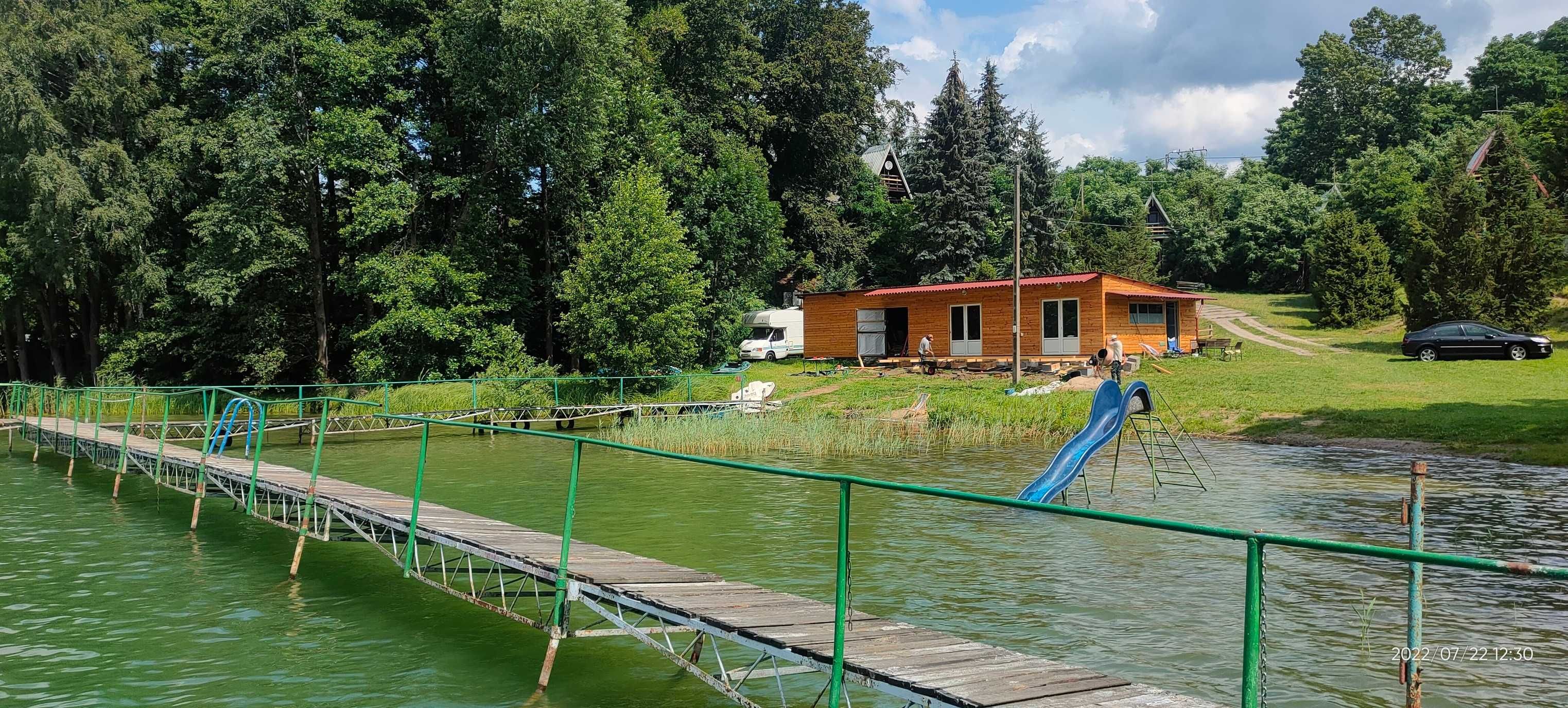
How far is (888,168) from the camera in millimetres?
69312

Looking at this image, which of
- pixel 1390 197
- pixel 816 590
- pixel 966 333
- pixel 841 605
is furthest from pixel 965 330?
pixel 841 605

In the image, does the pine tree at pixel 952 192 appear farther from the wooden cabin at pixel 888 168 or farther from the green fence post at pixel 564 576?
the green fence post at pixel 564 576

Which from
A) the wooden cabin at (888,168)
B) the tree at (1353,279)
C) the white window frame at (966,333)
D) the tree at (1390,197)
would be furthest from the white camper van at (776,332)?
the tree at (1390,197)

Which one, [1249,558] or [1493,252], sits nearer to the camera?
[1249,558]

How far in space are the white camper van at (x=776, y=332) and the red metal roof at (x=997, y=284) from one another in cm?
645

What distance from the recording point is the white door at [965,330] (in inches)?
1556

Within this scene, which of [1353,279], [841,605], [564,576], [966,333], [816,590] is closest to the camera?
[841,605]

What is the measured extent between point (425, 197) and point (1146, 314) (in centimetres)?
2758

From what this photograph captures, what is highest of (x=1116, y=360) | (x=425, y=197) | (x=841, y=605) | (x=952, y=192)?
(x=952, y=192)

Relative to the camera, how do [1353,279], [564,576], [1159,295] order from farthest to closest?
1. [1353,279]
2. [1159,295]
3. [564,576]

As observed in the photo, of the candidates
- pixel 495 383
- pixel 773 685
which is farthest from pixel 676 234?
pixel 773 685

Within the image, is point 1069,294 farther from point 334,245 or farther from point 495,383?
point 334,245

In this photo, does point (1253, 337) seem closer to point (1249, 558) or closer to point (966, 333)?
point (966, 333)

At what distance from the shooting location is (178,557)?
12.6 metres
